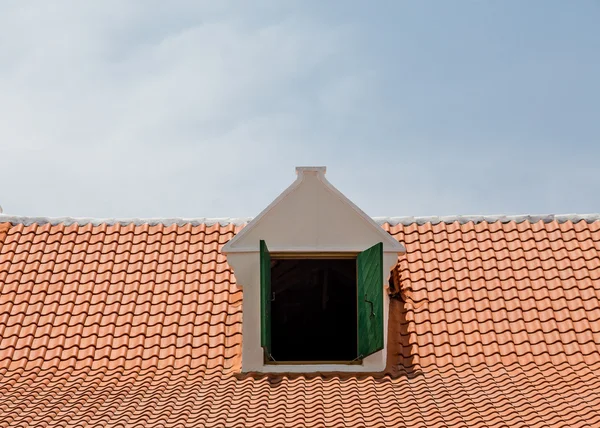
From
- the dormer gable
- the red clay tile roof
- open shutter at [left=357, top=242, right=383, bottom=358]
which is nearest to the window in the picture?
open shutter at [left=357, top=242, right=383, bottom=358]

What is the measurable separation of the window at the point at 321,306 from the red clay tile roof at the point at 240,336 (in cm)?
60

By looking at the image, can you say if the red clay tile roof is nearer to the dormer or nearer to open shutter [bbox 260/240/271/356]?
the dormer

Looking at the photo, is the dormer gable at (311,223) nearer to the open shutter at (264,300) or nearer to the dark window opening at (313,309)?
the open shutter at (264,300)

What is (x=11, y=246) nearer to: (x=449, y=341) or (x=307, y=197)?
(x=307, y=197)

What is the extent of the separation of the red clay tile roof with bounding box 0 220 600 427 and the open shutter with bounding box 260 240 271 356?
478mm

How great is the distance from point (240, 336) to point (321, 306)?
3.95 metres

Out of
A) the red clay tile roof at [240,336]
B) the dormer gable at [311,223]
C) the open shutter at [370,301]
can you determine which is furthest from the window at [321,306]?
the red clay tile roof at [240,336]

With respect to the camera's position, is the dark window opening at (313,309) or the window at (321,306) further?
the dark window opening at (313,309)

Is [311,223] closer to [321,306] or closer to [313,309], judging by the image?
[321,306]

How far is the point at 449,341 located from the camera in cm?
1256

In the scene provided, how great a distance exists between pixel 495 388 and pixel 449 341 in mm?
1619

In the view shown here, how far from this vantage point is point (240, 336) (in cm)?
1266

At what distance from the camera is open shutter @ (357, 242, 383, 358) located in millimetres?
12039

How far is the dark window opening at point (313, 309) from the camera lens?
14531mm
